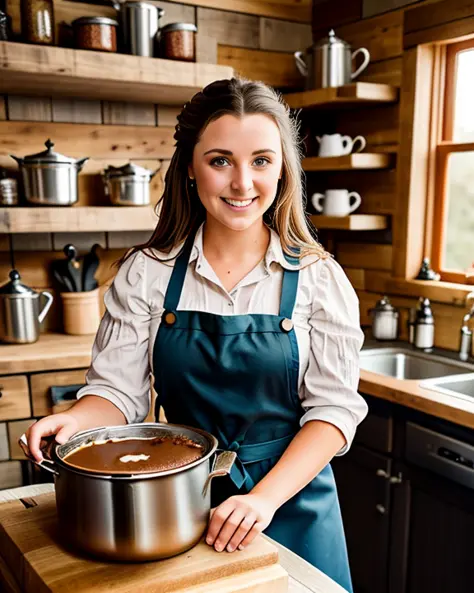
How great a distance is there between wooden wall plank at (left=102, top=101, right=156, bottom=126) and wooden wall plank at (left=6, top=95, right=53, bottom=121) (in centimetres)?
25

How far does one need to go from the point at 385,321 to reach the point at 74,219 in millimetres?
1385

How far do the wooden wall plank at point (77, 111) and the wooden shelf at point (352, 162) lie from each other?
965mm

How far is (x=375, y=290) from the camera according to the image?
3219 millimetres

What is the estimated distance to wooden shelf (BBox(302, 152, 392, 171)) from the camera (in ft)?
9.61

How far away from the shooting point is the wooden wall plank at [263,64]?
3.21m

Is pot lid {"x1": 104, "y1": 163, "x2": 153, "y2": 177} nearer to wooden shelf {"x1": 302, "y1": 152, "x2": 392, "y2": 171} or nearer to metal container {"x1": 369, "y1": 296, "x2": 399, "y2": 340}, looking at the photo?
wooden shelf {"x1": 302, "y1": 152, "x2": 392, "y2": 171}

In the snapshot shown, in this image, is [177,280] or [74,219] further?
[74,219]

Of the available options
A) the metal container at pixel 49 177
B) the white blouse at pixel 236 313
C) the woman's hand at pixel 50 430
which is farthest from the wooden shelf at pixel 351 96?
the woman's hand at pixel 50 430

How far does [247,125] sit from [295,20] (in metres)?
2.27

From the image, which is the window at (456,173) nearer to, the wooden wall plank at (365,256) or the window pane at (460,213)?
the window pane at (460,213)

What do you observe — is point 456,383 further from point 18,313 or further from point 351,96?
point 18,313

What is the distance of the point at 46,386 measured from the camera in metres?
2.58

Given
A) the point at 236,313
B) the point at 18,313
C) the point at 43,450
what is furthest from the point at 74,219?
the point at 43,450

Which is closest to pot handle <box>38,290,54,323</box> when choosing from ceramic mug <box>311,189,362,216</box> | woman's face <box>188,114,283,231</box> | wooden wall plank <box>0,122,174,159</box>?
wooden wall plank <box>0,122,174,159</box>
